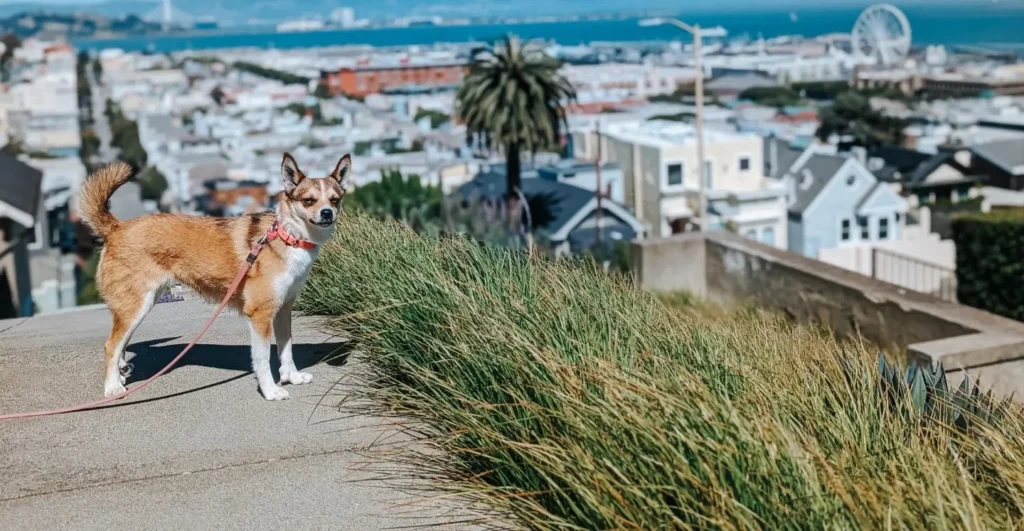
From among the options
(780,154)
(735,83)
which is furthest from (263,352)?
(735,83)

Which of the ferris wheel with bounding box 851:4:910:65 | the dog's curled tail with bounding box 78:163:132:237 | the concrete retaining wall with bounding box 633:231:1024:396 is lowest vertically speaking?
the concrete retaining wall with bounding box 633:231:1024:396

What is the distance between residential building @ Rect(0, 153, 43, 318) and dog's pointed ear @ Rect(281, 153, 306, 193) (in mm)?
16435

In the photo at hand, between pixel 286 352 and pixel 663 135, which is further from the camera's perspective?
pixel 663 135

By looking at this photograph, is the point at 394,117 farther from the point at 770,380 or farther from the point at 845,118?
the point at 770,380

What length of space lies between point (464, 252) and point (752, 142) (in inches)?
2338

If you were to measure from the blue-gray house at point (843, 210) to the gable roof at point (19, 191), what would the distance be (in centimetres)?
3760

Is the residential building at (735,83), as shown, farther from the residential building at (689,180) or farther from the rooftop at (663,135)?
the residential building at (689,180)

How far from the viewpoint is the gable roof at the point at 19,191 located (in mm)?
20839

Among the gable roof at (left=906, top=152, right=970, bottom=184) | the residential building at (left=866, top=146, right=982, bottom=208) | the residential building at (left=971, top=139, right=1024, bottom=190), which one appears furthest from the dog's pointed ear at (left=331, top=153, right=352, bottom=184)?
the residential building at (left=971, top=139, right=1024, bottom=190)

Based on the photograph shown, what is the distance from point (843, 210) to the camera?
5759cm

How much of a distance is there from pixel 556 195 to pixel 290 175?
151 feet

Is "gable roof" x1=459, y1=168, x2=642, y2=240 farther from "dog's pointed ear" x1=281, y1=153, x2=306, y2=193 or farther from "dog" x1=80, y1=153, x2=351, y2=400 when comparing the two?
"dog's pointed ear" x1=281, y1=153, x2=306, y2=193

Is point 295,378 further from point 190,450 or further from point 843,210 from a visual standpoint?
point 843,210

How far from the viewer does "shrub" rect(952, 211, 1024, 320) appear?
21766mm
